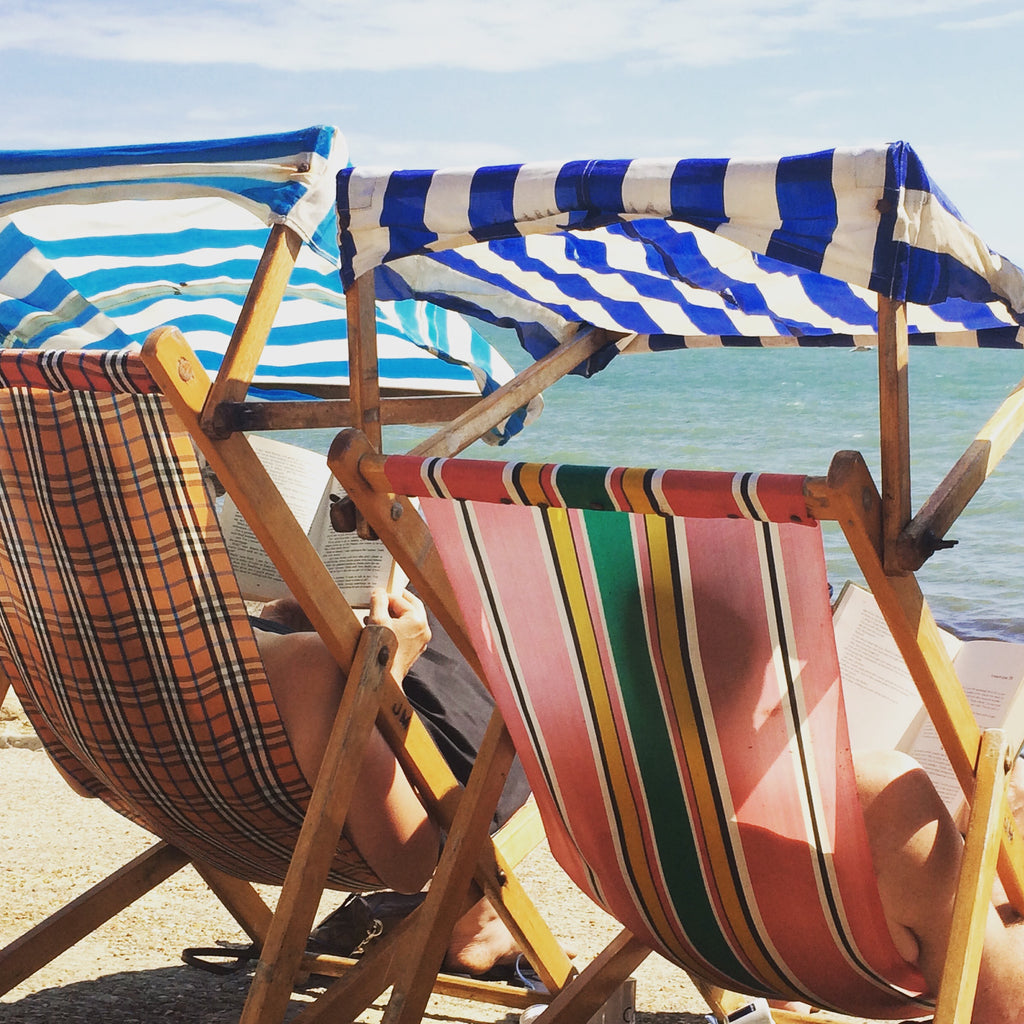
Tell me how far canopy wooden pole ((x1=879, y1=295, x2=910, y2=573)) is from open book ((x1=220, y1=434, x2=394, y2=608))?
1.03m

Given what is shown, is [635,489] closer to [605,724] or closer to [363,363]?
[605,724]

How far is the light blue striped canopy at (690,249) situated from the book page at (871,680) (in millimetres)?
565

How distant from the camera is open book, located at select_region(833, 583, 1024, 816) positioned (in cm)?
209

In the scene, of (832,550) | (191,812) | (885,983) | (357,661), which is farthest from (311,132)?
(832,550)

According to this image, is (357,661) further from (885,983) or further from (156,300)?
(156,300)

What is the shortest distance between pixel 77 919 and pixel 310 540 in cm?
87

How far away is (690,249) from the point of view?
2908mm

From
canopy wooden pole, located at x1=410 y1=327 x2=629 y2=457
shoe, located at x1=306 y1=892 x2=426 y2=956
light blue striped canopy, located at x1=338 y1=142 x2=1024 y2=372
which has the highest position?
light blue striped canopy, located at x1=338 y1=142 x2=1024 y2=372

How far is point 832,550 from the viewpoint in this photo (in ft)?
40.2

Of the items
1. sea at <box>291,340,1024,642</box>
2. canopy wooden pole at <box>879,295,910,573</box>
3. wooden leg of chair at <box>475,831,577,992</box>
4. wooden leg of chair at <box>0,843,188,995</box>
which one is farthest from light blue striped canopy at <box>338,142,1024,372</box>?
sea at <box>291,340,1024,642</box>

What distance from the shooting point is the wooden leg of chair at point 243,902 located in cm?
277

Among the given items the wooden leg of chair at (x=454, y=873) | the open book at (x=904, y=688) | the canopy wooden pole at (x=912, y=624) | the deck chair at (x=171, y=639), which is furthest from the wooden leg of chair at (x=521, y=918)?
the canopy wooden pole at (x=912, y=624)

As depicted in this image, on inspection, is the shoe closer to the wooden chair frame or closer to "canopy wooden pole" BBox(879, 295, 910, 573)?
the wooden chair frame

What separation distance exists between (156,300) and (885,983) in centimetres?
294
